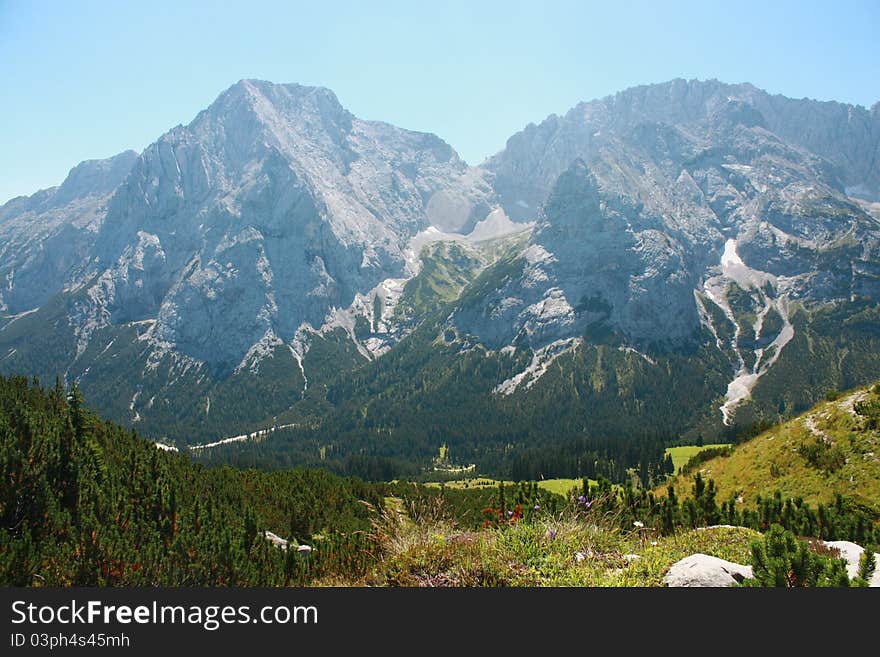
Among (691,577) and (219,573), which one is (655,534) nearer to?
(691,577)

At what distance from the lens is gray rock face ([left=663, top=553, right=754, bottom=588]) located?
9.01 meters

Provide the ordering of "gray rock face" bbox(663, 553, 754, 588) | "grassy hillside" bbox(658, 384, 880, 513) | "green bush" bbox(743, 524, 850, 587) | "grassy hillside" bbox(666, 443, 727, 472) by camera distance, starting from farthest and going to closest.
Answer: "grassy hillside" bbox(666, 443, 727, 472) → "grassy hillside" bbox(658, 384, 880, 513) → "gray rock face" bbox(663, 553, 754, 588) → "green bush" bbox(743, 524, 850, 587)

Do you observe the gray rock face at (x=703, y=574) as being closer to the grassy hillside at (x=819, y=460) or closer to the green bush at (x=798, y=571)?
the green bush at (x=798, y=571)

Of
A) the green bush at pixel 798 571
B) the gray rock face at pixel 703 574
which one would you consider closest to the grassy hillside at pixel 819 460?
the gray rock face at pixel 703 574

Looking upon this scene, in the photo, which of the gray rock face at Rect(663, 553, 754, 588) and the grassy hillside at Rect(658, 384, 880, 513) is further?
the grassy hillside at Rect(658, 384, 880, 513)

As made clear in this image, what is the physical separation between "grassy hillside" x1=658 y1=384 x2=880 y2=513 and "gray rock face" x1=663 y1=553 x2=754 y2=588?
24.2 m

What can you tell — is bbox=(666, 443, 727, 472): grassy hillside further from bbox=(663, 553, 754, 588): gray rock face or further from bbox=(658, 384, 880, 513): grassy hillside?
bbox=(663, 553, 754, 588): gray rock face

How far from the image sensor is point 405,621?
6859mm

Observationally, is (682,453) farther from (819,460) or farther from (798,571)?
(798,571)

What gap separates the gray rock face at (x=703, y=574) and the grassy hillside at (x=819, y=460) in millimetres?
24227

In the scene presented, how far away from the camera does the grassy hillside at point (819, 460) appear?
29.4 metres

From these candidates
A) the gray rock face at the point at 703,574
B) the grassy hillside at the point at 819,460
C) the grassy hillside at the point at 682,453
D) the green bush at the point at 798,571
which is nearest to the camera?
the green bush at the point at 798,571

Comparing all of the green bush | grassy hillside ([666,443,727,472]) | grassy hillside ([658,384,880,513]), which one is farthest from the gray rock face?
grassy hillside ([666,443,727,472])

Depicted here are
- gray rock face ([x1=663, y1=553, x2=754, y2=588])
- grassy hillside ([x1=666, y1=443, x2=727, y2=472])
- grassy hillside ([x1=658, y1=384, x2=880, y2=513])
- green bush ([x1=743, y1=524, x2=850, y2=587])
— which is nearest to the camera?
green bush ([x1=743, y1=524, x2=850, y2=587])
